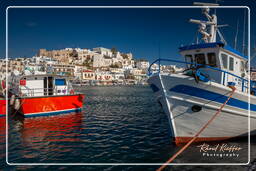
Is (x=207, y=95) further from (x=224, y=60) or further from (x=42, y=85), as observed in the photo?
(x=42, y=85)

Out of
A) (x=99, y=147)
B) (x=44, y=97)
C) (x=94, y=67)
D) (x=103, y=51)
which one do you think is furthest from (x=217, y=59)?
(x=103, y=51)

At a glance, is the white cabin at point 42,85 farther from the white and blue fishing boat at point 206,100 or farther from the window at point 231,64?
the window at point 231,64

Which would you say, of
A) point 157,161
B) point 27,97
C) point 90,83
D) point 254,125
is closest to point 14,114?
point 27,97

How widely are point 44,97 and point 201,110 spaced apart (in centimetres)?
1374

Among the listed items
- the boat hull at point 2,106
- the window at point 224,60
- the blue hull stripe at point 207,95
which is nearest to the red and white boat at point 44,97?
the boat hull at point 2,106

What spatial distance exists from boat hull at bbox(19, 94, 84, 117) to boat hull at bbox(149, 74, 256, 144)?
1153 centimetres

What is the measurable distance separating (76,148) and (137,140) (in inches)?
135

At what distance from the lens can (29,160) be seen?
7.39 meters

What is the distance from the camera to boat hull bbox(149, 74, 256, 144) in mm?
7738

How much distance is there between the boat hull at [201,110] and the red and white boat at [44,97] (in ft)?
38.0

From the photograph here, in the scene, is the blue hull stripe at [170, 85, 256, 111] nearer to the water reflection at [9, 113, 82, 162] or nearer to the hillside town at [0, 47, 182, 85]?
the water reflection at [9, 113, 82, 162]

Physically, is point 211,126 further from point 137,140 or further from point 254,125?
point 137,140

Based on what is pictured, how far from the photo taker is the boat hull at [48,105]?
49.1 ft

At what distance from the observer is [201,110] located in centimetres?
794
